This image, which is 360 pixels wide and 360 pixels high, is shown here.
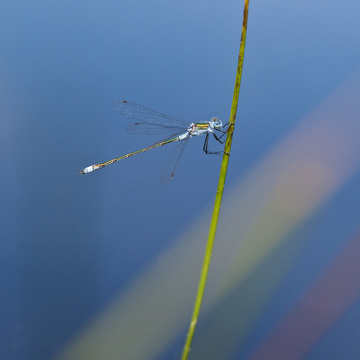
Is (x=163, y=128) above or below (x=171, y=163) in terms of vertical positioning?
above

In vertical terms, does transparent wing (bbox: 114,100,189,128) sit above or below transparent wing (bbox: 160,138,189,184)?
above

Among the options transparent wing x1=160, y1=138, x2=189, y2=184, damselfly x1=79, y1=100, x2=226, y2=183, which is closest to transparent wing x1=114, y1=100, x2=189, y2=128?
damselfly x1=79, y1=100, x2=226, y2=183

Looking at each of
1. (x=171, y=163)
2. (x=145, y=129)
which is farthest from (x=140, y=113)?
(x=171, y=163)

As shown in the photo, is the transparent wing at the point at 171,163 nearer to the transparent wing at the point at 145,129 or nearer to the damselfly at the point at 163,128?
the damselfly at the point at 163,128

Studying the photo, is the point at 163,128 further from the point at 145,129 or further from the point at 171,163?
the point at 171,163

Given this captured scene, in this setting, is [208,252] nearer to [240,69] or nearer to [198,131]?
[240,69]

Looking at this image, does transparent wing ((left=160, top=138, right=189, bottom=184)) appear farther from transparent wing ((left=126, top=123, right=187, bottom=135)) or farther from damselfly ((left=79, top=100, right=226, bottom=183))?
transparent wing ((left=126, top=123, right=187, bottom=135))
